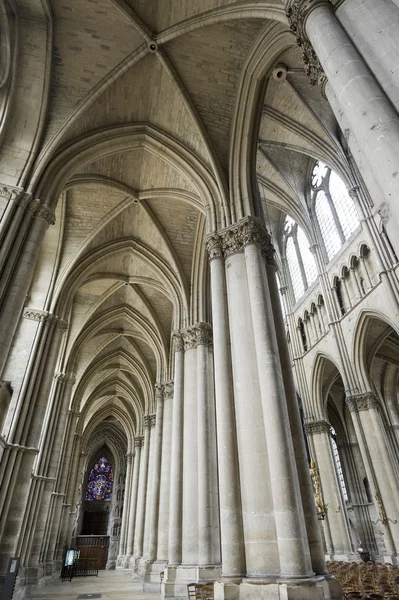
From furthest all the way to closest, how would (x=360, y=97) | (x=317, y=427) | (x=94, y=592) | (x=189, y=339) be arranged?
(x=317, y=427), (x=189, y=339), (x=94, y=592), (x=360, y=97)

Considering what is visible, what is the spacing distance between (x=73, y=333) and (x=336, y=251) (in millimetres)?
11879

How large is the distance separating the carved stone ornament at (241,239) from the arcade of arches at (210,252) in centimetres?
5

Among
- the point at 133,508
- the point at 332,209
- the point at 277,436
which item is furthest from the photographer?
the point at 133,508

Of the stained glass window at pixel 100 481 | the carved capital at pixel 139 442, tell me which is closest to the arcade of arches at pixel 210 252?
the carved capital at pixel 139 442

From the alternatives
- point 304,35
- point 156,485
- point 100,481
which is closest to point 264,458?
point 304,35

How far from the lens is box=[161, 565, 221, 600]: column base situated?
8.88 m

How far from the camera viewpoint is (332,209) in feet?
54.9

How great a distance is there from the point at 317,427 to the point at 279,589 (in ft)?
41.7

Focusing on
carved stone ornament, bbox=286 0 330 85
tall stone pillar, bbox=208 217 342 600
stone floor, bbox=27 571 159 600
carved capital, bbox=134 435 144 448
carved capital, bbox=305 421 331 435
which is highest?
carved capital, bbox=134 435 144 448

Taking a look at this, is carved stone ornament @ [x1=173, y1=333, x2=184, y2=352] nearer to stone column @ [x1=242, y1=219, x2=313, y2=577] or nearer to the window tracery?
stone column @ [x1=242, y1=219, x2=313, y2=577]

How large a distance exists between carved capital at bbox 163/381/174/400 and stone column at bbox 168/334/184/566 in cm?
388

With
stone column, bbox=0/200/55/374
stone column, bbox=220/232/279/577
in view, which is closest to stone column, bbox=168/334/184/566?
stone column, bbox=220/232/279/577

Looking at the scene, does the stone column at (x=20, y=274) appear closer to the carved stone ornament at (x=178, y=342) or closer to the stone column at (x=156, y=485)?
the carved stone ornament at (x=178, y=342)

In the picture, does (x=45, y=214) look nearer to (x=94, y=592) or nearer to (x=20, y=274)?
(x=20, y=274)
